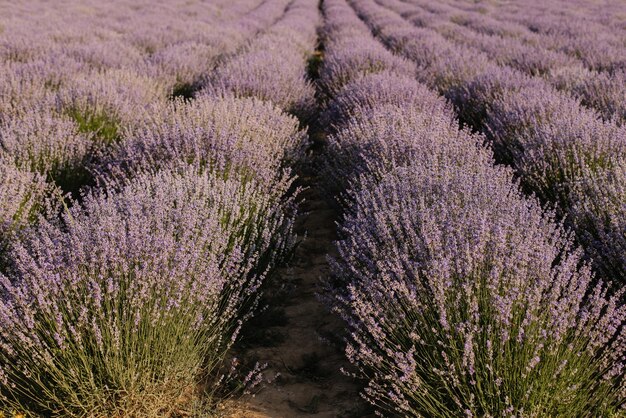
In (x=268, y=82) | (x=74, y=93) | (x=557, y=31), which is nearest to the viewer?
(x=74, y=93)

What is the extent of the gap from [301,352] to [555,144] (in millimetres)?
2224

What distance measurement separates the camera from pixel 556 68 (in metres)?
6.54

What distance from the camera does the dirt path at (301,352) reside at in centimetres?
228

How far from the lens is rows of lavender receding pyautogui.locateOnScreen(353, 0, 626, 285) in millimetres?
2453

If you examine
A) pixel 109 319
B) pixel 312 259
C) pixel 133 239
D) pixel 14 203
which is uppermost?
pixel 133 239

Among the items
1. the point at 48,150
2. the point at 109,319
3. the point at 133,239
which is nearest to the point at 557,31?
the point at 48,150

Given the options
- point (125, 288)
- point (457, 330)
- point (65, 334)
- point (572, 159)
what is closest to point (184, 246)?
point (125, 288)

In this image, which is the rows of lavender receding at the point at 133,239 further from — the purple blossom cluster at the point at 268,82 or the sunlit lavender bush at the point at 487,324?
the sunlit lavender bush at the point at 487,324

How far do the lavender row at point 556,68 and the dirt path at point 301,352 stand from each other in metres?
2.65

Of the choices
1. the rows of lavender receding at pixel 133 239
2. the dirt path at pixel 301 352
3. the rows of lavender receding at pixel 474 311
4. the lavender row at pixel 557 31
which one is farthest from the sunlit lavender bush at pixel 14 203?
the lavender row at pixel 557 31

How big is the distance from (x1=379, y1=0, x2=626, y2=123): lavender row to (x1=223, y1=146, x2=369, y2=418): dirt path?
265 cm

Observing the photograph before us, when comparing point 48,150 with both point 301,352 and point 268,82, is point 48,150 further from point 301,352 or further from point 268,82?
point 301,352

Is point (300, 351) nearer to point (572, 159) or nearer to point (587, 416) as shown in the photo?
point (587, 416)

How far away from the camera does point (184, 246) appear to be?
2207mm
